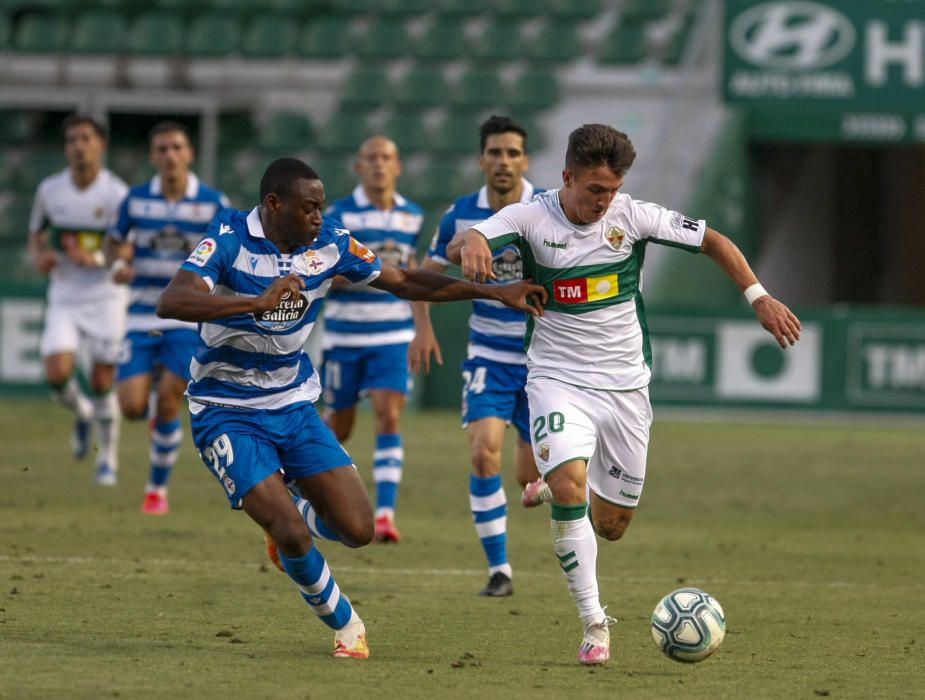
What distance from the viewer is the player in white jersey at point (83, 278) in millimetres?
13680

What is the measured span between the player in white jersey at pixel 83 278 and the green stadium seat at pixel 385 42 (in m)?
11.9

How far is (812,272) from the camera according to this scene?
28812mm

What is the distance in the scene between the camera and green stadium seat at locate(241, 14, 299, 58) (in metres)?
25.3

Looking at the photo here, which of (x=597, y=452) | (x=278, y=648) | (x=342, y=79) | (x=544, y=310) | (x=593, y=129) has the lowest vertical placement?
(x=278, y=648)

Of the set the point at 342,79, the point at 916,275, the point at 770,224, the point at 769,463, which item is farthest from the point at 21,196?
the point at 916,275

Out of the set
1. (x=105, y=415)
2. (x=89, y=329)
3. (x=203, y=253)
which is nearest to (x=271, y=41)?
(x=89, y=329)

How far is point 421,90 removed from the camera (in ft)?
82.3

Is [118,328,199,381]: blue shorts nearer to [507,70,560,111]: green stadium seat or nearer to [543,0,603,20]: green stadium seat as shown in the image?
[507,70,560,111]: green stadium seat

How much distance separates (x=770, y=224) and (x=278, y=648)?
795 inches

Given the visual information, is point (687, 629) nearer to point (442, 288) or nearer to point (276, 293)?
point (442, 288)

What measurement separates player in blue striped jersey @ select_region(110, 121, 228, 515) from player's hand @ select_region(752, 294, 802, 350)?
5.94 m

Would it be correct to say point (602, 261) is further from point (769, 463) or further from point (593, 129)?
point (769, 463)

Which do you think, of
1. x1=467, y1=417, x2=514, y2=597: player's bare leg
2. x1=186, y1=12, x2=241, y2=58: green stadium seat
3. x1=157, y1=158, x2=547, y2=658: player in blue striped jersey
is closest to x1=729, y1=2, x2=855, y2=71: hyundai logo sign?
x1=186, y1=12, x2=241, y2=58: green stadium seat

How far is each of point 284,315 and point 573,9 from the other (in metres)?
19.5
